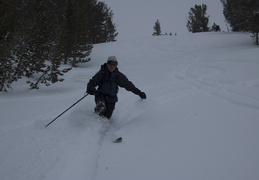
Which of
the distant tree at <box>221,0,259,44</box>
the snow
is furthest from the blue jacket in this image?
the distant tree at <box>221,0,259,44</box>

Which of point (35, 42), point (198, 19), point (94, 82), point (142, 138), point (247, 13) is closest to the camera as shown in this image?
point (142, 138)

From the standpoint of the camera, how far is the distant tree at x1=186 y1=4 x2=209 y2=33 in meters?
37.2

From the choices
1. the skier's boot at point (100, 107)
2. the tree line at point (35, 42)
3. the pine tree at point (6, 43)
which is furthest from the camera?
the tree line at point (35, 42)

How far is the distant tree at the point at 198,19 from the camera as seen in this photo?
122ft

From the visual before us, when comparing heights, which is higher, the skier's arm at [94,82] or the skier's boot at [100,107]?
the skier's arm at [94,82]

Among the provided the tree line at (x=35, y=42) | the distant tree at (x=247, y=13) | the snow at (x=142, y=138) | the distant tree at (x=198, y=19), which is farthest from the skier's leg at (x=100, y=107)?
the distant tree at (x=198, y=19)

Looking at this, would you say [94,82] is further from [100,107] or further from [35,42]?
[35,42]

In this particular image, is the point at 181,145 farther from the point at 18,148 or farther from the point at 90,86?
the point at 18,148

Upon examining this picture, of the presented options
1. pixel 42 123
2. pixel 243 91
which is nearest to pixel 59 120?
pixel 42 123

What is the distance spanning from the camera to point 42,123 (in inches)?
185

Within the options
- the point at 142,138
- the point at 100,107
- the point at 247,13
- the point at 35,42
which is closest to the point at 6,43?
the point at 35,42

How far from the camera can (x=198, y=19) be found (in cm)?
3941

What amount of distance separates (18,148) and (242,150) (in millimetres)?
3339

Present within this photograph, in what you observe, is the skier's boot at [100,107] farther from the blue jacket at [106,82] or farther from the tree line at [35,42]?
the tree line at [35,42]
